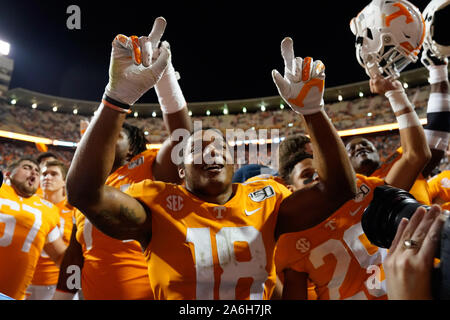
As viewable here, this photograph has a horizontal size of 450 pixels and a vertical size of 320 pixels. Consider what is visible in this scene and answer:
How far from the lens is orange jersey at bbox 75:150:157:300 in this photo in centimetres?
226

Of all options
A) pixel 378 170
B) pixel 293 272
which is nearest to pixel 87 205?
pixel 293 272

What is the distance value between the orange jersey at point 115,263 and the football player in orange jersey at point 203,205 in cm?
73

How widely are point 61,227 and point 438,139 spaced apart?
158 inches

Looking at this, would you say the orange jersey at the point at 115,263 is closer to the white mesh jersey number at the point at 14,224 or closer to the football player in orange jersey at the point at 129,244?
the football player in orange jersey at the point at 129,244

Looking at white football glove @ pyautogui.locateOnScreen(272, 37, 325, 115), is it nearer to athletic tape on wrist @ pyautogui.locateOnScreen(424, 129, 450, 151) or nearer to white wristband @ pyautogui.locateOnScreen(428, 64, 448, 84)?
athletic tape on wrist @ pyautogui.locateOnScreen(424, 129, 450, 151)

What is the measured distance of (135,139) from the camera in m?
2.73

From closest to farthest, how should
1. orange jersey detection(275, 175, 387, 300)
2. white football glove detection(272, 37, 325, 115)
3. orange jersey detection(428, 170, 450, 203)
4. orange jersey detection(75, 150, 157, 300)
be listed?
white football glove detection(272, 37, 325, 115)
orange jersey detection(275, 175, 387, 300)
orange jersey detection(75, 150, 157, 300)
orange jersey detection(428, 170, 450, 203)

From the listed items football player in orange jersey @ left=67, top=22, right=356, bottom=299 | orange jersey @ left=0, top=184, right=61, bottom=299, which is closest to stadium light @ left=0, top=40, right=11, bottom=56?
orange jersey @ left=0, top=184, right=61, bottom=299

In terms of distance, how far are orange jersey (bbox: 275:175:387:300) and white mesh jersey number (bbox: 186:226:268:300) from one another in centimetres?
61

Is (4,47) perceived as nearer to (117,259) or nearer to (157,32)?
(117,259)

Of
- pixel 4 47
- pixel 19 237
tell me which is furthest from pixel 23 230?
pixel 4 47

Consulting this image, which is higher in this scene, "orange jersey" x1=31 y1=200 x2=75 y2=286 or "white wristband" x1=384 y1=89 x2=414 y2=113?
"white wristband" x1=384 y1=89 x2=414 y2=113

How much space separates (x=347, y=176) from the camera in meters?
1.54
